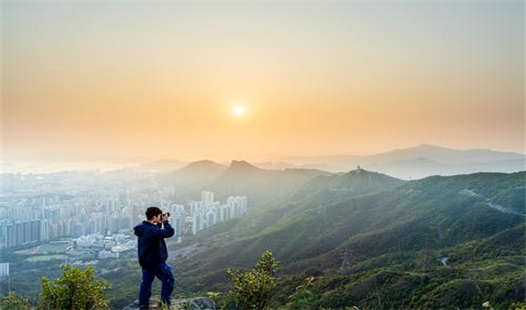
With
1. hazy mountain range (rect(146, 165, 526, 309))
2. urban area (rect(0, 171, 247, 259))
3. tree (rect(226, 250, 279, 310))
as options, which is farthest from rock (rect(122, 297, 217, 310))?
urban area (rect(0, 171, 247, 259))

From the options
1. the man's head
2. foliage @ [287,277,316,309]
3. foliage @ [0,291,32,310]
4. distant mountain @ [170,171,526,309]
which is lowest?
distant mountain @ [170,171,526,309]

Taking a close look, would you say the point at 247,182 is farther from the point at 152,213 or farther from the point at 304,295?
the point at 304,295

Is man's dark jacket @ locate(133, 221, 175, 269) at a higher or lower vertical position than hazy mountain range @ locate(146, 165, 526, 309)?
higher

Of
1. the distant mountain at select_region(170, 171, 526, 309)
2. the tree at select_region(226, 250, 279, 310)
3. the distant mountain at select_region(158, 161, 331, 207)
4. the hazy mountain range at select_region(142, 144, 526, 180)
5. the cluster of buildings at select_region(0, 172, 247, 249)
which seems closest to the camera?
the tree at select_region(226, 250, 279, 310)

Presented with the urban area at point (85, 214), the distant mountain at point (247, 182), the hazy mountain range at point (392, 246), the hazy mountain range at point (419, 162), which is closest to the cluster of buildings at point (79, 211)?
the urban area at point (85, 214)

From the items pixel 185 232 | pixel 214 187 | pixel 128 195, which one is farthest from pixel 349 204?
pixel 214 187

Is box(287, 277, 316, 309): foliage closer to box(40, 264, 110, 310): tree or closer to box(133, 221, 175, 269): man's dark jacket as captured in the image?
box(133, 221, 175, 269): man's dark jacket

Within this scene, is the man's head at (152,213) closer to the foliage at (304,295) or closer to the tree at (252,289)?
the tree at (252,289)
